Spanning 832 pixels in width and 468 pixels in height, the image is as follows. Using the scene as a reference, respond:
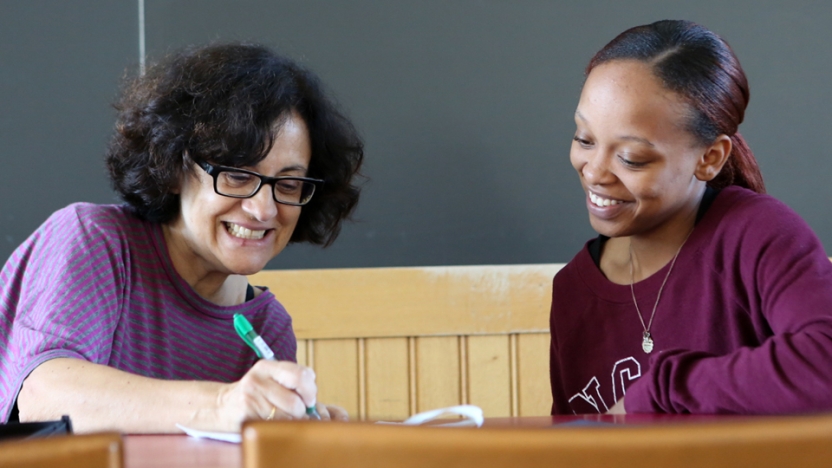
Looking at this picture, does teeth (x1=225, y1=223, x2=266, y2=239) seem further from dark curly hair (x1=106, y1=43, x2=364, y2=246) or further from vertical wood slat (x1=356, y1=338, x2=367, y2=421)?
vertical wood slat (x1=356, y1=338, x2=367, y2=421)

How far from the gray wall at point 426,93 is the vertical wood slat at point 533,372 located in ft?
0.65

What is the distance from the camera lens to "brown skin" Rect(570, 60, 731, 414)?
45.6 inches

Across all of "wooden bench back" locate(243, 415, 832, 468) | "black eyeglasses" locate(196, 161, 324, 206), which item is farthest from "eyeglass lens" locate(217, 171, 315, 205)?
"wooden bench back" locate(243, 415, 832, 468)

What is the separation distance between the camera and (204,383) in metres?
0.95

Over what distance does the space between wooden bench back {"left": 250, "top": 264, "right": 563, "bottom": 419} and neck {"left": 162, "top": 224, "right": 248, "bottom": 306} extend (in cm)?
39

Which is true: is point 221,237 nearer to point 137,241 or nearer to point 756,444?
point 137,241

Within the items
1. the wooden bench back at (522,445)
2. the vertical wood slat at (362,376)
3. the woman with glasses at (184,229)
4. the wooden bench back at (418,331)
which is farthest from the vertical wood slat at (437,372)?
the wooden bench back at (522,445)

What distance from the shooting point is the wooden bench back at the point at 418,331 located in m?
1.83

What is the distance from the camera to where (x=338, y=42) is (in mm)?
1885

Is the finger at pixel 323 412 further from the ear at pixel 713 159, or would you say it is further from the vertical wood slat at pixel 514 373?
the vertical wood slat at pixel 514 373

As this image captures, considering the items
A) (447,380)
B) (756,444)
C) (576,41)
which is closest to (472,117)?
(576,41)

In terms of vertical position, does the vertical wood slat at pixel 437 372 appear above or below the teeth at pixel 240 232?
below

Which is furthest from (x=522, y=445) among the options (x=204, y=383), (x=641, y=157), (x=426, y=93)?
(x=426, y=93)

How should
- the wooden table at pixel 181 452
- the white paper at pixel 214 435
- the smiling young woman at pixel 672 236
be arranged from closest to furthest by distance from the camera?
1. the wooden table at pixel 181 452
2. the white paper at pixel 214 435
3. the smiling young woman at pixel 672 236
